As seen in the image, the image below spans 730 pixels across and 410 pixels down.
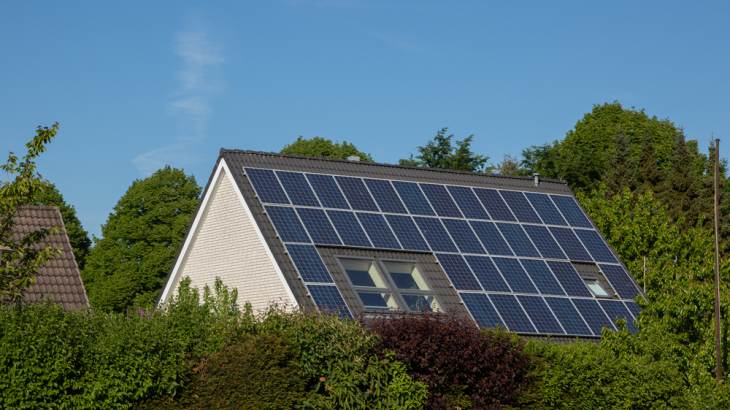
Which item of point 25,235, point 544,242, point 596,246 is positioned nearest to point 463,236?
point 544,242

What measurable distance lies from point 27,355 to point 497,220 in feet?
55.0

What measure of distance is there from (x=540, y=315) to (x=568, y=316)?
1.09 m

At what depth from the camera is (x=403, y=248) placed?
76.2ft

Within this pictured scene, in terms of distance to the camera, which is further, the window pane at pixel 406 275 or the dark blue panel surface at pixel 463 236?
the dark blue panel surface at pixel 463 236

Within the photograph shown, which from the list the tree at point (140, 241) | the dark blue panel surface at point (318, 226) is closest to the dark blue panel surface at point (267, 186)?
the dark blue panel surface at point (318, 226)

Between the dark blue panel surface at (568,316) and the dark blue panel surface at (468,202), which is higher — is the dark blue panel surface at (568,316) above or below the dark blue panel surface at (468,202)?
below

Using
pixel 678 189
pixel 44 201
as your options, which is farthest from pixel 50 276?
pixel 678 189

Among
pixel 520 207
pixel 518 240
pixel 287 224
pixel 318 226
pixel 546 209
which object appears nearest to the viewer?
pixel 287 224

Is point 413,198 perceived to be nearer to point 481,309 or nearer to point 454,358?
point 481,309

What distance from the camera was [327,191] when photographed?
Answer: 2456cm

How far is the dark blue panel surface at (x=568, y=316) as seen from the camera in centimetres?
2277

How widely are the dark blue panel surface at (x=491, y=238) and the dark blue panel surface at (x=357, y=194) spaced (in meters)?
3.37

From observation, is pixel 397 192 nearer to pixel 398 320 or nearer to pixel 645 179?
pixel 398 320

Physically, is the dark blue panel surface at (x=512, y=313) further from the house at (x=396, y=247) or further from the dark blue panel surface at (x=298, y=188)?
the dark blue panel surface at (x=298, y=188)
